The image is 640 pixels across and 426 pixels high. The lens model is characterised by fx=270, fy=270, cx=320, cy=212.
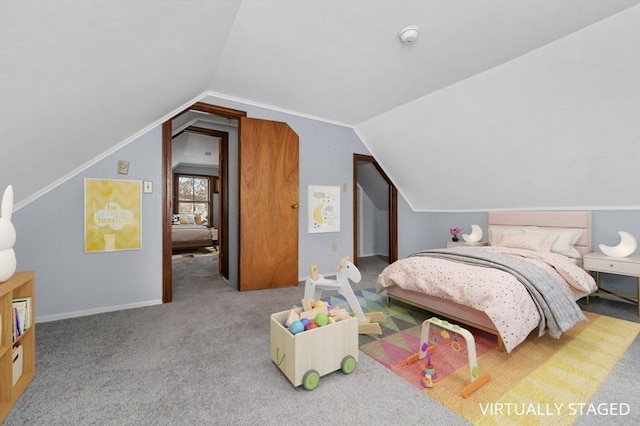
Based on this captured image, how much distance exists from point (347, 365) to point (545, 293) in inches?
61.4

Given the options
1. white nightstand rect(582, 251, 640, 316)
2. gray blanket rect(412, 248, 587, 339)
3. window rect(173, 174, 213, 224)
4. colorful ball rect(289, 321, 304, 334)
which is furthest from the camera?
window rect(173, 174, 213, 224)

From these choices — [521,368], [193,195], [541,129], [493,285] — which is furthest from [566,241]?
[193,195]

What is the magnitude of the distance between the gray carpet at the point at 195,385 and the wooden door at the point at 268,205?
1.09 m

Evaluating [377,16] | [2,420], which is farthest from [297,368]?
[377,16]

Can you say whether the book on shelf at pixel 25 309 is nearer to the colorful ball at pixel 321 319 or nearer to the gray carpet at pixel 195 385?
the gray carpet at pixel 195 385

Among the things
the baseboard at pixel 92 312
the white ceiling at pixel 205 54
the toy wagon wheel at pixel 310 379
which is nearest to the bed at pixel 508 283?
the toy wagon wheel at pixel 310 379

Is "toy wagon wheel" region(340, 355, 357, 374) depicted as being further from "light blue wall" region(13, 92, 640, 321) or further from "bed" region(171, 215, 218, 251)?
"bed" region(171, 215, 218, 251)

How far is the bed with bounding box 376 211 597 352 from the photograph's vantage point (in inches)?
72.3

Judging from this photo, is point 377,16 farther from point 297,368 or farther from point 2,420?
point 2,420

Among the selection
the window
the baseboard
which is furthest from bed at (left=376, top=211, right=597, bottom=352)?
the window

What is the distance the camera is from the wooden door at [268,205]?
336 centimetres

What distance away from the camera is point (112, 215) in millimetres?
2691

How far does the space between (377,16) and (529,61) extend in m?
1.48

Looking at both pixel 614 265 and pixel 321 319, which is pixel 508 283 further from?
pixel 614 265
